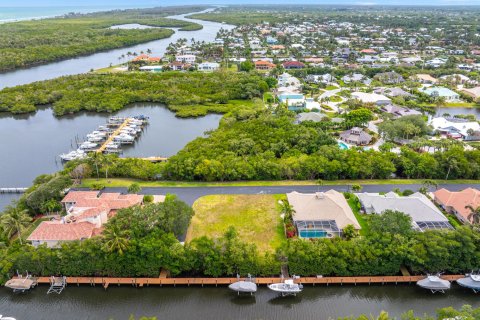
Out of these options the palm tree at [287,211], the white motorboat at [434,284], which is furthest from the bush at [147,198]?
the white motorboat at [434,284]

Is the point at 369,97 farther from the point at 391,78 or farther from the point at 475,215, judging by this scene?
the point at 475,215

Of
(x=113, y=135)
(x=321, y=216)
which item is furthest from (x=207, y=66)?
(x=321, y=216)

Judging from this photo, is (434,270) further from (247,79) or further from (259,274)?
(247,79)

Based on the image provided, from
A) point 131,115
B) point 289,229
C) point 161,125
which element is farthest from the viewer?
point 131,115

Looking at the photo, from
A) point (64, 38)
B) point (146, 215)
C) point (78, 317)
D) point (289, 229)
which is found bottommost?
point (78, 317)

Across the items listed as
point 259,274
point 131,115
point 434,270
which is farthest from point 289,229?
point 131,115

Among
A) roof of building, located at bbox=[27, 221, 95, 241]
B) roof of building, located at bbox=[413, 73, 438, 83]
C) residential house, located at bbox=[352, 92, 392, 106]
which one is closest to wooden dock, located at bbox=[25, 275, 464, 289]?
roof of building, located at bbox=[27, 221, 95, 241]

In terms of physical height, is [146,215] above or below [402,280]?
above
